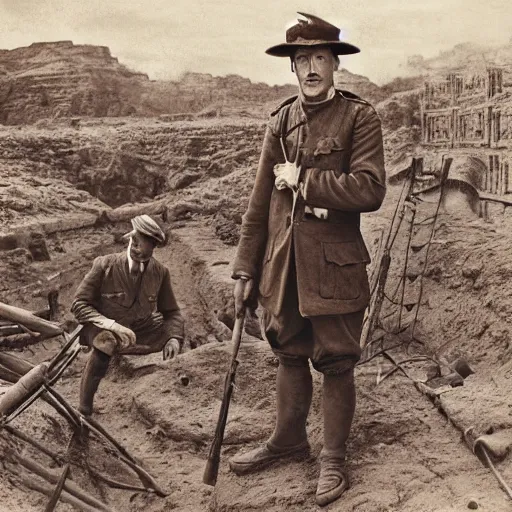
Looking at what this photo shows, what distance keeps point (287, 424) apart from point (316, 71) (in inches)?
55.0

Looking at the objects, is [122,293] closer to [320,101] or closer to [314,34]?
[320,101]

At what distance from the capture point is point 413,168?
455cm

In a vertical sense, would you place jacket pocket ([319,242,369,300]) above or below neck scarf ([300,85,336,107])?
below

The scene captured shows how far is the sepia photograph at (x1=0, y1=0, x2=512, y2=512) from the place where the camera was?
2.65 meters

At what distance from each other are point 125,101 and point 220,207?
108 centimetres

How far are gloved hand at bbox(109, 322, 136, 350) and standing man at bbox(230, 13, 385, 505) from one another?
94 centimetres

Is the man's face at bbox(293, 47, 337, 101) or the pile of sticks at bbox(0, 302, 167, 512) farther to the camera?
the pile of sticks at bbox(0, 302, 167, 512)

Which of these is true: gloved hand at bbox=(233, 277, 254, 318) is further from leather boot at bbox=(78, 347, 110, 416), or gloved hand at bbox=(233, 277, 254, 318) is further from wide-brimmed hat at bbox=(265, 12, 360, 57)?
leather boot at bbox=(78, 347, 110, 416)

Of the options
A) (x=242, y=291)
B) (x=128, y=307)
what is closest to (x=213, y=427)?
(x=128, y=307)

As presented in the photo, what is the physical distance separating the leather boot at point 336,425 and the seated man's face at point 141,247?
1.36 metres

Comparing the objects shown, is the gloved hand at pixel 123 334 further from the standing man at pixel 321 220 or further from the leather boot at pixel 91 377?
the standing man at pixel 321 220

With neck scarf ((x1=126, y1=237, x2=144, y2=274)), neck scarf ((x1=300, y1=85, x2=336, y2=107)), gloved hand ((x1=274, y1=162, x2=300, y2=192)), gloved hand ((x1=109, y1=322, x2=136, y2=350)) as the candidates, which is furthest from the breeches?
neck scarf ((x1=126, y1=237, x2=144, y2=274))

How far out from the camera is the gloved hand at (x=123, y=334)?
3562 millimetres

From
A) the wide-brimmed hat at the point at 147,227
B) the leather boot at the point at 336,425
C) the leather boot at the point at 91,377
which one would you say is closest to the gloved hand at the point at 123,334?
the leather boot at the point at 91,377
